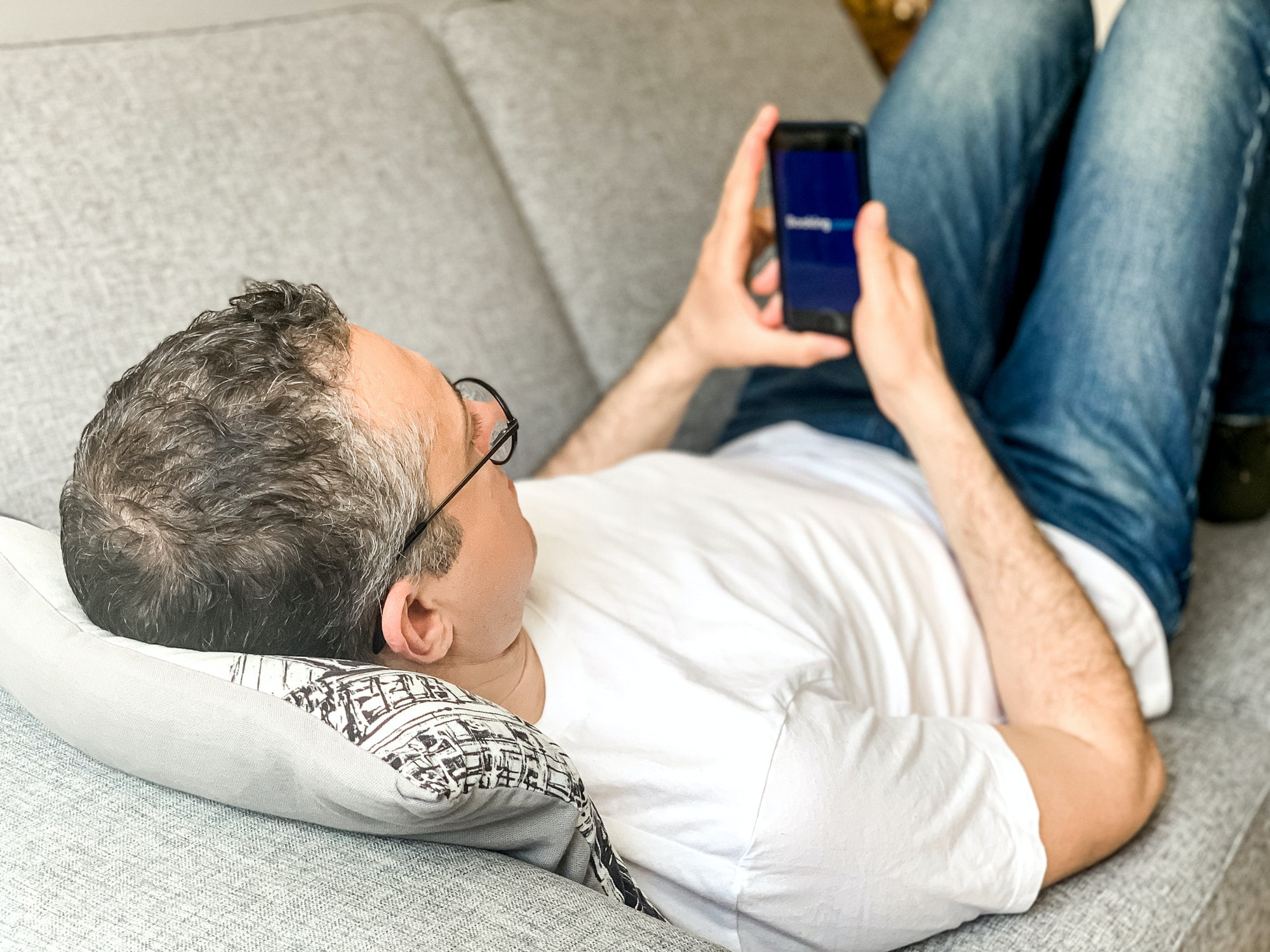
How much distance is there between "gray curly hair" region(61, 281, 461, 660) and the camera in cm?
64

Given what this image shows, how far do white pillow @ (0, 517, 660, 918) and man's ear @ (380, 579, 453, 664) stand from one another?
7 cm

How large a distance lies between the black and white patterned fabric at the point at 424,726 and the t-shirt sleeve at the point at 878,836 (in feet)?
0.49

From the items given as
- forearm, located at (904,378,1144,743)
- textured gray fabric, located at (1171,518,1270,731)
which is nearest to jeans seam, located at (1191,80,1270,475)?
textured gray fabric, located at (1171,518,1270,731)

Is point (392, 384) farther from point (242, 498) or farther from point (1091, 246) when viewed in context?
point (1091, 246)

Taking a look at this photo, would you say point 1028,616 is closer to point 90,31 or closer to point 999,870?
point 999,870

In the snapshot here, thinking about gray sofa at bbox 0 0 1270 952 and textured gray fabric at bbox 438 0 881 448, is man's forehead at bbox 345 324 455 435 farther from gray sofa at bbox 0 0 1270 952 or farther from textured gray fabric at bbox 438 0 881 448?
textured gray fabric at bbox 438 0 881 448

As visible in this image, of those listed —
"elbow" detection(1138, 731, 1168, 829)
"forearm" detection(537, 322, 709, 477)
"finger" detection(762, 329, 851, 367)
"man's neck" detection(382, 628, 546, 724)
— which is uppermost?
"finger" detection(762, 329, 851, 367)

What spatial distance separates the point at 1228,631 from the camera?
48.7 inches

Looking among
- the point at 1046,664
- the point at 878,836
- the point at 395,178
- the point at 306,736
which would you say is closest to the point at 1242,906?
the point at 1046,664

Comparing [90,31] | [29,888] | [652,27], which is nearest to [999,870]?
[29,888]

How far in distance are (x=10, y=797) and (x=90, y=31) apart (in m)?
1.04

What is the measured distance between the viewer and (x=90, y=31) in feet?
4.29

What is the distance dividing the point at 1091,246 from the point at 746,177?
43 cm

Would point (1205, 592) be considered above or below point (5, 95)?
below
